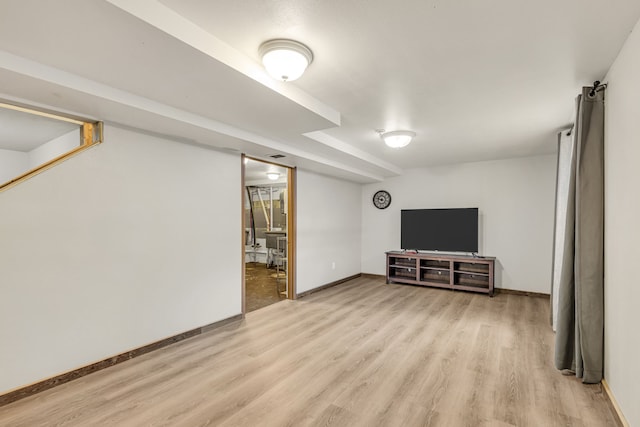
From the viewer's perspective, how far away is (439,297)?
5113mm

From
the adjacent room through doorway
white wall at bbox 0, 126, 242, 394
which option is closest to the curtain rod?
white wall at bbox 0, 126, 242, 394

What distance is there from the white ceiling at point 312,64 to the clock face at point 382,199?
333cm

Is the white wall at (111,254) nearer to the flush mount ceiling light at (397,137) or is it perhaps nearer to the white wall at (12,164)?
the white wall at (12,164)

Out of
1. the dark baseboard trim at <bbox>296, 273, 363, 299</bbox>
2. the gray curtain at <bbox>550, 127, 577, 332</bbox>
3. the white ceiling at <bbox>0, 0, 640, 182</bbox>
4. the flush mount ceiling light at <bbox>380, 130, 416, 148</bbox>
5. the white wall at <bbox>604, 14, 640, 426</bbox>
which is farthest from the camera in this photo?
the dark baseboard trim at <bbox>296, 273, 363, 299</bbox>

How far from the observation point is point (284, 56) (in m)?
1.91

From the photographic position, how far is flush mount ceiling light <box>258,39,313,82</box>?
188 centimetres

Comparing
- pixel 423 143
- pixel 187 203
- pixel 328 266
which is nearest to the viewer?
pixel 187 203

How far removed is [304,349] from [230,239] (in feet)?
5.44

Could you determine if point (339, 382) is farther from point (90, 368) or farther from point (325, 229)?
point (325, 229)

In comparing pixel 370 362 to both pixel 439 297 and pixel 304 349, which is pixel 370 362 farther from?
pixel 439 297

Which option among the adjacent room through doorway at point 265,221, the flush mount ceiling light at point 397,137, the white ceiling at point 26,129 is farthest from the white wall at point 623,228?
the adjacent room through doorway at point 265,221

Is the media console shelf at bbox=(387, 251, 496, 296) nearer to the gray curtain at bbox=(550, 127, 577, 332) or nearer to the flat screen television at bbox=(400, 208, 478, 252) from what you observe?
the flat screen television at bbox=(400, 208, 478, 252)

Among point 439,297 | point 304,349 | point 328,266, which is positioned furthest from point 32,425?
point 439,297

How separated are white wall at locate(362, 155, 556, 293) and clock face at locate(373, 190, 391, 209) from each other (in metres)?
0.31
